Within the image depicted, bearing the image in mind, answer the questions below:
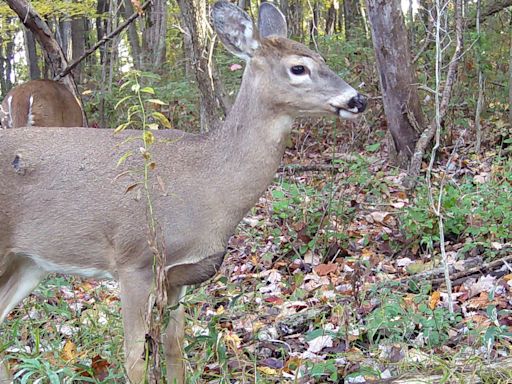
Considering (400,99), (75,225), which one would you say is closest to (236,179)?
(75,225)

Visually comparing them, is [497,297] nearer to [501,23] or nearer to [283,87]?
[283,87]

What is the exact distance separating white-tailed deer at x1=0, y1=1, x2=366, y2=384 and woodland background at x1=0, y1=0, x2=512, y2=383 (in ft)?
1.20

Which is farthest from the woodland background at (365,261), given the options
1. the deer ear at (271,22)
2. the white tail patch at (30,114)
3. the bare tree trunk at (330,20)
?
the bare tree trunk at (330,20)

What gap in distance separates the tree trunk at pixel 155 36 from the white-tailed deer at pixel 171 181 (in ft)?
36.0

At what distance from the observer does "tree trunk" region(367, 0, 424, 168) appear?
28.5 ft

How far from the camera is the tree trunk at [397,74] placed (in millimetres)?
8680

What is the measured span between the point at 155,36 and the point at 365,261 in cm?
1294

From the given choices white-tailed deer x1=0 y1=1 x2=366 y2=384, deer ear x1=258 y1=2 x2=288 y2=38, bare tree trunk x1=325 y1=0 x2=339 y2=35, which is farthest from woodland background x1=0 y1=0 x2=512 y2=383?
bare tree trunk x1=325 y1=0 x2=339 y2=35

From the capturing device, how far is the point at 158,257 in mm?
3408

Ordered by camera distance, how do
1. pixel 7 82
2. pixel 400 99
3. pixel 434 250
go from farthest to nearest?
pixel 7 82 → pixel 400 99 → pixel 434 250

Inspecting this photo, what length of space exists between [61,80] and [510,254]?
15.1ft

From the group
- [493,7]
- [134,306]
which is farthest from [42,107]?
[493,7]

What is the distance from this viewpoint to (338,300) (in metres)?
5.32

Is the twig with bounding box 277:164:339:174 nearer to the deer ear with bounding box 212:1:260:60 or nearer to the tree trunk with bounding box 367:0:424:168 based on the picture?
the tree trunk with bounding box 367:0:424:168
